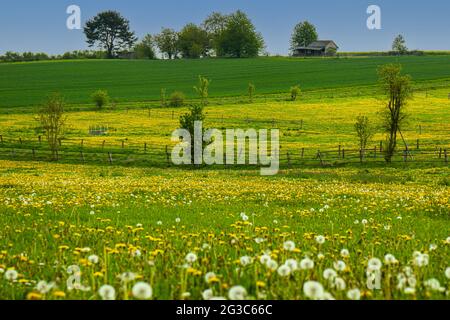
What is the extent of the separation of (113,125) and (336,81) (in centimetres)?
7156

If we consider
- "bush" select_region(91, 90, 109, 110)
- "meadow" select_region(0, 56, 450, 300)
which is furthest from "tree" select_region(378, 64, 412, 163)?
"bush" select_region(91, 90, 109, 110)

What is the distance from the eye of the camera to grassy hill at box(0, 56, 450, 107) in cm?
12706

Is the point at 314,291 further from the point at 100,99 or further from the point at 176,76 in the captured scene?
the point at 176,76

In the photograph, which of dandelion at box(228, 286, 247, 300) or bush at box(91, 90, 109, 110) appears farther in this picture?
bush at box(91, 90, 109, 110)

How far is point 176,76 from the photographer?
156500 mm

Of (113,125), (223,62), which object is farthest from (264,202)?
(223,62)

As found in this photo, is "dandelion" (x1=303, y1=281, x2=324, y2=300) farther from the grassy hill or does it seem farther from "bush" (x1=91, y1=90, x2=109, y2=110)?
the grassy hill

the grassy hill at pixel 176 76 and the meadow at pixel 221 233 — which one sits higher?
the grassy hill at pixel 176 76

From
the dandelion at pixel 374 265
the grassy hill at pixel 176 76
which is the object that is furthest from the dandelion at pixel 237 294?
the grassy hill at pixel 176 76

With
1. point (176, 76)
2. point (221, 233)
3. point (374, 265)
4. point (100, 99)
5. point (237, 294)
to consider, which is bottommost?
point (221, 233)

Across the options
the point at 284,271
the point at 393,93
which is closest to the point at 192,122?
the point at 393,93

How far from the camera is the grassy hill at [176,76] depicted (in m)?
127

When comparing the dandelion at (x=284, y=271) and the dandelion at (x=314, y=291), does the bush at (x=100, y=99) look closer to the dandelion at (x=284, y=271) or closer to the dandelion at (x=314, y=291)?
the dandelion at (x=284, y=271)
